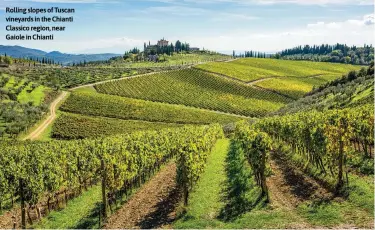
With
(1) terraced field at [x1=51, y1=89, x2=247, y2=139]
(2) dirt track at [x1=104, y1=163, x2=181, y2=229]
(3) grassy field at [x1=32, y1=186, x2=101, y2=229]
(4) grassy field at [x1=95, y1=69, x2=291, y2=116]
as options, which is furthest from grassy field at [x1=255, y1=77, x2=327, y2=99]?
(3) grassy field at [x1=32, y1=186, x2=101, y2=229]

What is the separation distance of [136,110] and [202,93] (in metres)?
42.9

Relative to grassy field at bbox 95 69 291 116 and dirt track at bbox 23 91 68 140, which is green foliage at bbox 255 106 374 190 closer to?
dirt track at bbox 23 91 68 140

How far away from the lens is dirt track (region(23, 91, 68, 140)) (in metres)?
101

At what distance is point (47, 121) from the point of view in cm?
11462

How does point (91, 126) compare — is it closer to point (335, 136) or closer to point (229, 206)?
point (229, 206)

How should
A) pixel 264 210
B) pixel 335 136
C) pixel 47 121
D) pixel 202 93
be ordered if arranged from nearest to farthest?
pixel 264 210
pixel 335 136
pixel 47 121
pixel 202 93

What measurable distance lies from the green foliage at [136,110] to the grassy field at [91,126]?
5.42 meters

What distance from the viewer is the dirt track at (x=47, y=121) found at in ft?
330

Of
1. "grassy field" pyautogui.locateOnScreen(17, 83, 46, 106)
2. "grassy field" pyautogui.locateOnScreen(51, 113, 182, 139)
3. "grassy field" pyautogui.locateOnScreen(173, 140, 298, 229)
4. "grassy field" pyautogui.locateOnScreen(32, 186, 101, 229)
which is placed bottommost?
"grassy field" pyautogui.locateOnScreen(51, 113, 182, 139)

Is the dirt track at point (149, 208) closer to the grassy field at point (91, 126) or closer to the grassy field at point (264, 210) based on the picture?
the grassy field at point (264, 210)

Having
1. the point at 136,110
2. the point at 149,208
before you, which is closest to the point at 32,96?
the point at 136,110

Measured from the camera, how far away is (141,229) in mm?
29219

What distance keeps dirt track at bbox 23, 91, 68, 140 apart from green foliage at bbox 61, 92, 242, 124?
3.50 metres

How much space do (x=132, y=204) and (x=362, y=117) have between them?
2562 cm
